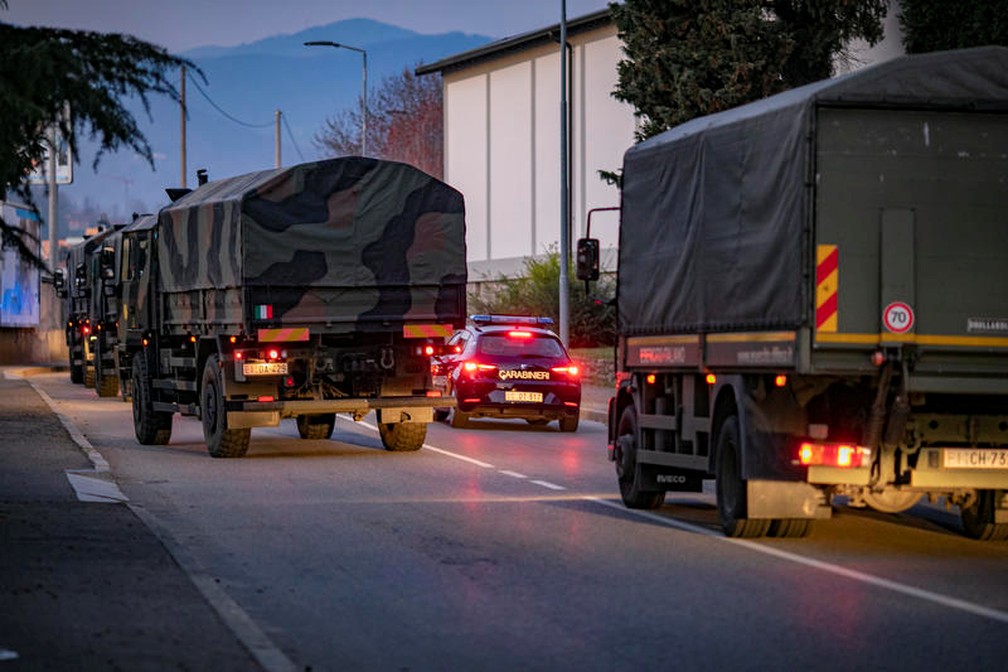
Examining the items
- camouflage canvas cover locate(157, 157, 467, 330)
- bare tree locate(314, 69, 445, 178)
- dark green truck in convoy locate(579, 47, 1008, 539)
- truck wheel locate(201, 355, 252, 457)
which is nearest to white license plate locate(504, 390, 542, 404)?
camouflage canvas cover locate(157, 157, 467, 330)

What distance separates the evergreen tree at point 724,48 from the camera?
4159 centimetres

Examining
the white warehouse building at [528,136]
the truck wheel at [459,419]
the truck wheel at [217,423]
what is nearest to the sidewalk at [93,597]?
the truck wheel at [217,423]

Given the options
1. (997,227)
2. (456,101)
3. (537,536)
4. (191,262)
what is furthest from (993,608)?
(456,101)

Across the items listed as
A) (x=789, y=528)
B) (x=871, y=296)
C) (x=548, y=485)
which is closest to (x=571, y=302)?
(x=548, y=485)

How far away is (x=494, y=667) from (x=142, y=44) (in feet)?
14.5

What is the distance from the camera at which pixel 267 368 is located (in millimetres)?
24266

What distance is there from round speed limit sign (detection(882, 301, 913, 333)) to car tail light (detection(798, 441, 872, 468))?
849 millimetres

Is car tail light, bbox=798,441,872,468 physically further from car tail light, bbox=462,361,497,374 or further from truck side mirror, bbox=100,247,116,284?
truck side mirror, bbox=100,247,116,284

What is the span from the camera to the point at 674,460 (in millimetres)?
16703

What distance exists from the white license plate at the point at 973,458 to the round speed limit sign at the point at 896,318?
960 millimetres

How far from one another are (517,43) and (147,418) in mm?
43201

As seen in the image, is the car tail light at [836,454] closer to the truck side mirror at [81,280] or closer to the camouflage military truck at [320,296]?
the camouflage military truck at [320,296]

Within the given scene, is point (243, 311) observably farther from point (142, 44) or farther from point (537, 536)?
point (142, 44)

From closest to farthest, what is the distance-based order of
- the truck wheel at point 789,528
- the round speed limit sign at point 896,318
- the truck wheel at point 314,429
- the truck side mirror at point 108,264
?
the round speed limit sign at point 896,318 → the truck wheel at point 789,528 → the truck wheel at point 314,429 → the truck side mirror at point 108,264
